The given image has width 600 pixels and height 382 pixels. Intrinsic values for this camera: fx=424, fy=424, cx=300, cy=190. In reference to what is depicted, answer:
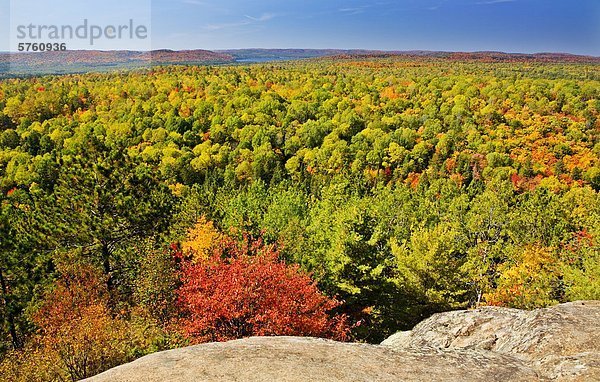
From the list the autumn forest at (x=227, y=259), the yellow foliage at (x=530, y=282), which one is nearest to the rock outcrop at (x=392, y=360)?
the autumn forest at (x=227, y=259)

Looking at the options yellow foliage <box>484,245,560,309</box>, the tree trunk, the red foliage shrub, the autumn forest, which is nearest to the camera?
the red foliage shrub

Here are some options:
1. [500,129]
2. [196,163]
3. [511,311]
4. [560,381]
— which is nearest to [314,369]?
[560,381]

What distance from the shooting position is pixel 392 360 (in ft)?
35.1

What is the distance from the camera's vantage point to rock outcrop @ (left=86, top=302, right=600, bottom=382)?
32.0 ft

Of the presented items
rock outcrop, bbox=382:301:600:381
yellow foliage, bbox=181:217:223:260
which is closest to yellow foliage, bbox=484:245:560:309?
rock outcrop, bbox=382:301:600:381

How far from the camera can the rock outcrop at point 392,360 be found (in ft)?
32.0

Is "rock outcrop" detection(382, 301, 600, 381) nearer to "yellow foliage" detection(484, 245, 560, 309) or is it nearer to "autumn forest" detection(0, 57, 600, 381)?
"autumn forest" detection(0, 57, 600, 381)

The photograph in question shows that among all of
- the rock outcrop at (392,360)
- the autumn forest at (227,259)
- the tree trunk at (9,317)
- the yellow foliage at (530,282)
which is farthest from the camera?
the yellow foliage at (530,282)

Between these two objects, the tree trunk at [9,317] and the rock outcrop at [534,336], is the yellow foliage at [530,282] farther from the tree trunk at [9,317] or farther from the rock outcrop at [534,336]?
the tree trunk at [9,317]

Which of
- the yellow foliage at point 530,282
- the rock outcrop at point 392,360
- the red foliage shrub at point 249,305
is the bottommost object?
the yellow foliage at point 530,282

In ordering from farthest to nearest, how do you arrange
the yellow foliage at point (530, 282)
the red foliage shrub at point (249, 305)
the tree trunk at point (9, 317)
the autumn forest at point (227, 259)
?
the yellow foliage at point (530, 282), the tree trunk at point (9, 317), the autumn forest at point (227, 259), the red foliage shrub at point (249, 305)

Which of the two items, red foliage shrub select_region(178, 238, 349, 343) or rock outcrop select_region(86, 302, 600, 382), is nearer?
rock outcrop select_region(86, 302, 600, 382)

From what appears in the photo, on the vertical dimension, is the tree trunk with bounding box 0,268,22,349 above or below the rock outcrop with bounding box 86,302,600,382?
below

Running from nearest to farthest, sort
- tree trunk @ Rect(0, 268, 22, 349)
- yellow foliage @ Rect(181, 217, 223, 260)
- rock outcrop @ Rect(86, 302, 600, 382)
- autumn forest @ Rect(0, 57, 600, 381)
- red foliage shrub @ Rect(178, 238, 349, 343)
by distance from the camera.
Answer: rock outcrop @ Rect(86, 302, 600, 382) < red foliage shrub @ Rect(178, 238, 349, 343) < autumn forest @ Rect(0, 57, 600, 381) < tree trunk @ Rect(0, 268, 22, 349) < yellow foliage @ Rect(181, 217, 223, 260)
